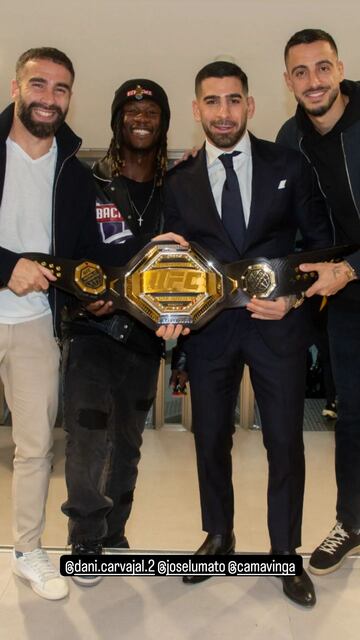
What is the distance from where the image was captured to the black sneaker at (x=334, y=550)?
2.59 m

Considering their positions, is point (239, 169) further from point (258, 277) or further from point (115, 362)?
point (115, 362)

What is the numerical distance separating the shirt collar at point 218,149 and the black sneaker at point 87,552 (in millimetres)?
1390

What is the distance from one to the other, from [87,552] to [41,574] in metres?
0.17

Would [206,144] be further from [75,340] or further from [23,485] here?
[23,485]

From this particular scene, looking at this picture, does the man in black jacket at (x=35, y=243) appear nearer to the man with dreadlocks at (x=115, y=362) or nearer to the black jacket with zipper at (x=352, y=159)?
the man with dreadlocks at (x=115, y=362)

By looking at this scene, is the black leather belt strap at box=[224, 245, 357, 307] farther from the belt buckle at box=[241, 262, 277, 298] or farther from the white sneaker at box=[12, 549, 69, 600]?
the white sneaker at box=[12, 549, 69, 600]

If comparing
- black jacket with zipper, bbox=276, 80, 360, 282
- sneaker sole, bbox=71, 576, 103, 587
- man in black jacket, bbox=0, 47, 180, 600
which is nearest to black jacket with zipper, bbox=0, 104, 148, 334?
man in black jacket, bbox=0, 47, 180, 600

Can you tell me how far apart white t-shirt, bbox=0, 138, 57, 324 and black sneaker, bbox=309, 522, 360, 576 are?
1348mm

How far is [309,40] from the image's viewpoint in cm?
249

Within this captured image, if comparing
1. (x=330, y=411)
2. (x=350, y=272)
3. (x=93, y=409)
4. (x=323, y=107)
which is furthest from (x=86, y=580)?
(x=330, y=411)

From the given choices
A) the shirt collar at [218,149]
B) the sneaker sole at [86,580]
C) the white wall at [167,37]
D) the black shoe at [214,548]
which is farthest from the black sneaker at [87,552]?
the white wall at [167,37]

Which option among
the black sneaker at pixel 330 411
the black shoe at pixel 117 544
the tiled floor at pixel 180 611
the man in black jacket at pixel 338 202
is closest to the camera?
the tiled floor at pixel 180 611

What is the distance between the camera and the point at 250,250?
237cm

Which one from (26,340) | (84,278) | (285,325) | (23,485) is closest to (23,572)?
(23,485)
